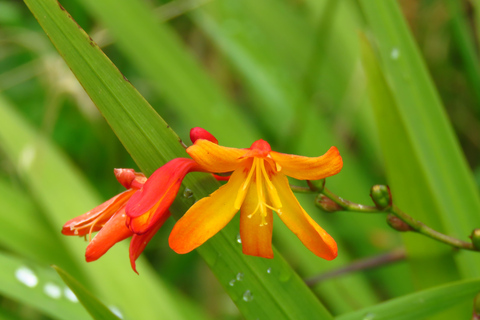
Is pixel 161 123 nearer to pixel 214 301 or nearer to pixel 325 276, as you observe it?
pixel 325 276

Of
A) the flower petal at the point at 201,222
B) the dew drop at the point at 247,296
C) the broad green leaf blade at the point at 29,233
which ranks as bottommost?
the dew drop at the point at 247,296

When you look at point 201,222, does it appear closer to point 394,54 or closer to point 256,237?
point 256,237

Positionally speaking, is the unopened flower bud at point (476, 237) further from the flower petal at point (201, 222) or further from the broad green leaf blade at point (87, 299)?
the broad green leaf blade at point (87, 299)

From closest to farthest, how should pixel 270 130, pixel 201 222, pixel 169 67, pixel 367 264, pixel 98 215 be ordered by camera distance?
pixel 201 222 < pixel 98 215 < pixel 367 264 < pixel 169 67 < pixel 270 130

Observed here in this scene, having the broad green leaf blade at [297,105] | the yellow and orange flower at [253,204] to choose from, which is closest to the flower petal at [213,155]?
the yellow and orange flower at [253,204]

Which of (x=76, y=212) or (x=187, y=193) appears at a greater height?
(x=76, y=212)

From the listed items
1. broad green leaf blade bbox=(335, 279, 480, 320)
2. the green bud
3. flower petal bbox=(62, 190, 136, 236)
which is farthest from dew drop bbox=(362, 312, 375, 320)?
flower petal bbox=(62, 190, 136, 236)

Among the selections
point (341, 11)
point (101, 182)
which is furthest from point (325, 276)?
point (341, 11)

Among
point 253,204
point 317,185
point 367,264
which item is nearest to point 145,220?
point 253,204
